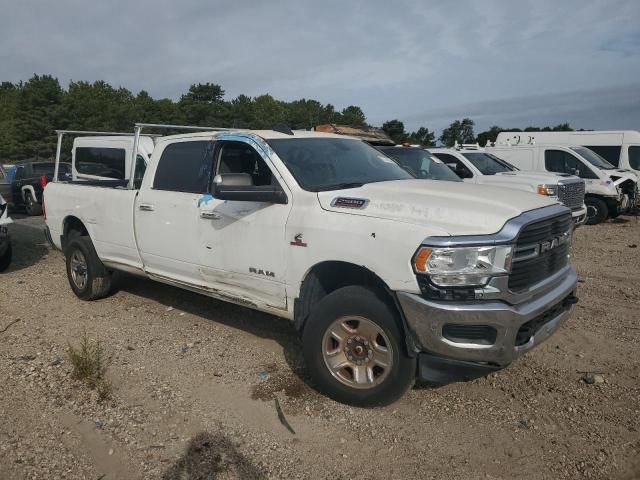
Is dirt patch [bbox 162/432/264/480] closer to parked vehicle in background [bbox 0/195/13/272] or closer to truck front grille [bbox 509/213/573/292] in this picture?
truck front grille [bbox 509/213/573/292]

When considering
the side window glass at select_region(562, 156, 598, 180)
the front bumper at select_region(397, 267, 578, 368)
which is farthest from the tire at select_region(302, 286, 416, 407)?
the side window glass at select_region(562, 156, 598, 180)

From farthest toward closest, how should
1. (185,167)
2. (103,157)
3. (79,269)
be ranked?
(103,157)
(79,269)
(185,167)

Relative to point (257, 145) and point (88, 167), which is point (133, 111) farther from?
point (257, 145)

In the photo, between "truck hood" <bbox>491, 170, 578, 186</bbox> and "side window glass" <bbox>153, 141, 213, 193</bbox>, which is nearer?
"side window glass" <bbox>153, 141, 213, 193</bbox>

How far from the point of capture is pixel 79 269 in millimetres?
6223

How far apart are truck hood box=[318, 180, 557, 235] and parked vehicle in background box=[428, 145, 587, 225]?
21.3ft

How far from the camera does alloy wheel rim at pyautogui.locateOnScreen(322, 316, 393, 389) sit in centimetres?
343

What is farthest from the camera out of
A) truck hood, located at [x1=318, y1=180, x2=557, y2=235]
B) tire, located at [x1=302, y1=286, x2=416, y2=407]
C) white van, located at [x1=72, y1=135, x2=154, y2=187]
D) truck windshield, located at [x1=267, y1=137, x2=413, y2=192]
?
white van, located at [x1=72, y1=135, x2=154, y2=187]

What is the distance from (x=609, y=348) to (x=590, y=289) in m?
2.02

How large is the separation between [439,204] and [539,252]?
0.71m

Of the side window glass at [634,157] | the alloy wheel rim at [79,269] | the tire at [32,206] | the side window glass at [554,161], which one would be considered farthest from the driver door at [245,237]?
the side window glass at [634,157]

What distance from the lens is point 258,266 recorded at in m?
4.09

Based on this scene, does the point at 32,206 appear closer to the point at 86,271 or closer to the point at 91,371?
the point at 86,271

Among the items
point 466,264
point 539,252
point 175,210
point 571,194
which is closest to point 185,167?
point 175,210
